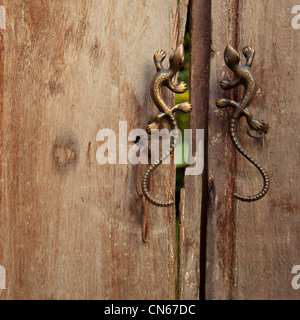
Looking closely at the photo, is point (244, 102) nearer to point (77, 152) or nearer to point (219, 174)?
point (219, 174)

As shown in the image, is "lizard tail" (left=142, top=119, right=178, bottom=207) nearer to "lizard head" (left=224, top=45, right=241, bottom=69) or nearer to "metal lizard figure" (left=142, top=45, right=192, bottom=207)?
"metal lizard figure" (left=142, top=45, right=192, bottom=207)

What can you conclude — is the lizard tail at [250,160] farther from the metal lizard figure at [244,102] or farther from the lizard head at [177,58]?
the lizard head at [177,58]

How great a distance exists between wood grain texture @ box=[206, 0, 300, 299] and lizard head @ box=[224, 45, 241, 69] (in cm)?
5

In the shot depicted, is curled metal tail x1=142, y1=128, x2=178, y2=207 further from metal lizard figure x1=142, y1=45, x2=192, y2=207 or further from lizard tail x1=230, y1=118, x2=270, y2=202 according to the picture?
lizard tail x1=230, y1=118, x2=270, y2=202

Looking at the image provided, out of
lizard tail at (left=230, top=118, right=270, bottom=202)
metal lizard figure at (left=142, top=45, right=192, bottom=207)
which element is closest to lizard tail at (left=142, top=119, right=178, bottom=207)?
metal lizard figure at (left=142, top=45, right=192, bottom=207)

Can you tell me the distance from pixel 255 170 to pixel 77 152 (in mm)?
337

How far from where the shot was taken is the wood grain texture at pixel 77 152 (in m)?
0.59

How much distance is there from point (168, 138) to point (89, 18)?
26 centimetres

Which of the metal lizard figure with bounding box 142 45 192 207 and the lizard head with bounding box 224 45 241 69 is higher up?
the lizard head with bounding box 224 45 241 69

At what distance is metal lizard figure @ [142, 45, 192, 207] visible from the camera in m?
0.56

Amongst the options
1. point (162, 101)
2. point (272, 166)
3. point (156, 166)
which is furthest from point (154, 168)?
point (272, 166)

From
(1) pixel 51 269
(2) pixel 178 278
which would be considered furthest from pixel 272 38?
(1) pixel 51 269

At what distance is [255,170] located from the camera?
0.61 metres

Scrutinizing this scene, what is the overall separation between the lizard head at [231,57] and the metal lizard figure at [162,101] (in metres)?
0.08
